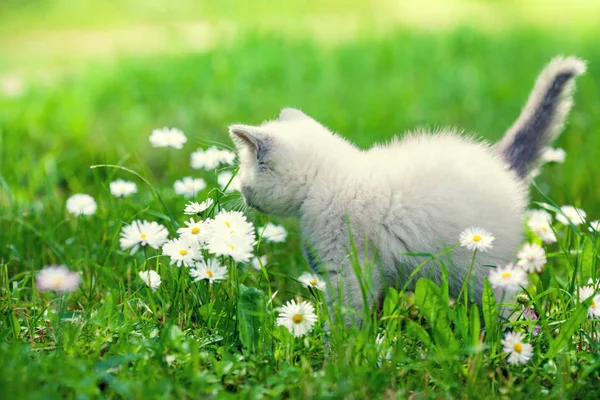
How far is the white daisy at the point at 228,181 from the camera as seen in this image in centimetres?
252

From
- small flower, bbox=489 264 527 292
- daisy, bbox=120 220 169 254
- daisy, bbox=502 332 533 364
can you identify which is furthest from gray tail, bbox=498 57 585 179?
daisy, bbox=120 220 169 254

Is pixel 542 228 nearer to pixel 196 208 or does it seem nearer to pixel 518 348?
pixel 518 348

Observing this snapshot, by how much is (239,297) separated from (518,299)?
836 mm

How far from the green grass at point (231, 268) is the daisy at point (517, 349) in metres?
0.04

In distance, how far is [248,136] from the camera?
2.23 meters

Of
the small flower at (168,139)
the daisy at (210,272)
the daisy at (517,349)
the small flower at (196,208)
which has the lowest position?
the daisy at (517,349)

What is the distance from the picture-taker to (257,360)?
183 centimetres

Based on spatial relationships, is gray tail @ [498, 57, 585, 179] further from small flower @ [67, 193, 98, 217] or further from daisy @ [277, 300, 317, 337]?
small flower @ [67, 193, 98, 217]

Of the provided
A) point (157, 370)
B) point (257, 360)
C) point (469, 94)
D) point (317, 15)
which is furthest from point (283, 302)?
point (317, 15)

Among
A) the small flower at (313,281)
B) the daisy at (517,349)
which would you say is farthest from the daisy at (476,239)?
the small flower at (313,281)

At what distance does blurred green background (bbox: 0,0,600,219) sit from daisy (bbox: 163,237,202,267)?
0.74m

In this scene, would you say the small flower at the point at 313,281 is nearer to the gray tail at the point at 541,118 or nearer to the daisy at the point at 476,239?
the daisy at the point at 476,239

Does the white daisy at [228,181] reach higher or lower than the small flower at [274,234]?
higher

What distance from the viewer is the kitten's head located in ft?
7.48
